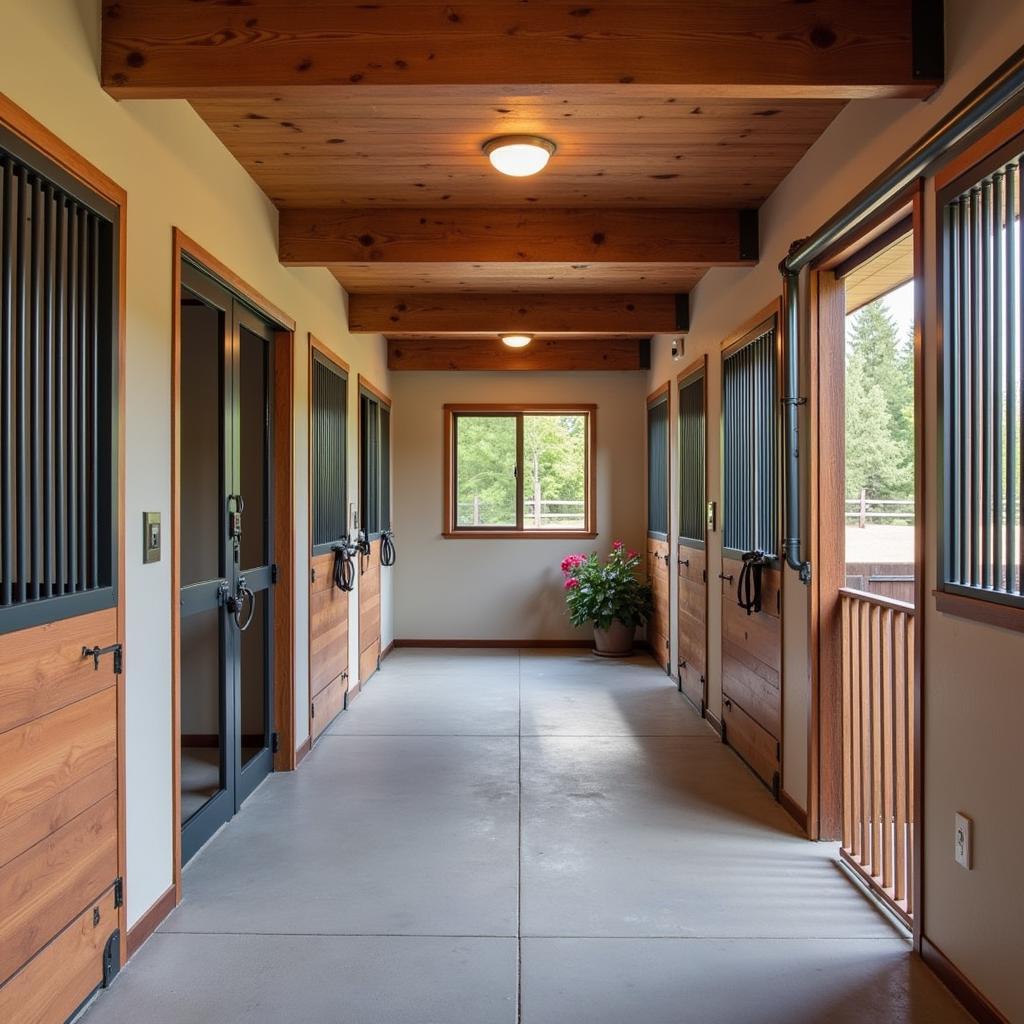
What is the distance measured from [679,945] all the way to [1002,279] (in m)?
2.01

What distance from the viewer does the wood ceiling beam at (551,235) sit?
167 inches

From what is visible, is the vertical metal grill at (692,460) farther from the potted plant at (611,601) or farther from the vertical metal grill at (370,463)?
the vertical metal grill at (370,463)

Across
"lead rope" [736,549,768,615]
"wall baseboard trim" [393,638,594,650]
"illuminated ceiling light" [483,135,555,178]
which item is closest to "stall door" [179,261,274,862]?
"illuminated ceiling light" [483,135,555,178]

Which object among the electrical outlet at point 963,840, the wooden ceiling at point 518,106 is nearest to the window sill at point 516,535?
the wooden ceiling at point 518,106

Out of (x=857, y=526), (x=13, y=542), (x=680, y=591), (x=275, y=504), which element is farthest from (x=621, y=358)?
(x=13, y=542)

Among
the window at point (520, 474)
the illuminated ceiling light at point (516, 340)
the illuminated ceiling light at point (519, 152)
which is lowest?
the window at point (520, 474)

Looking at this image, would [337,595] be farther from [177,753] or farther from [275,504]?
[177,753]

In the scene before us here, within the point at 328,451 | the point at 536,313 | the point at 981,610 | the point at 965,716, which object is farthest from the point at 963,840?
the point at 536,313

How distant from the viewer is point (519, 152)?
3.26m

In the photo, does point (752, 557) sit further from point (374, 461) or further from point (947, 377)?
point (374, 461)

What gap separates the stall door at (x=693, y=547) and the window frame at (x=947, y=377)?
292cm

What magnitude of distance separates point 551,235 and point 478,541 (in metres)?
4.08

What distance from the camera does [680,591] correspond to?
20.4 ft

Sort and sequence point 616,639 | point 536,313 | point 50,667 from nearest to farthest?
1. point 50,667
2. point 536,313
3. point 616,639
